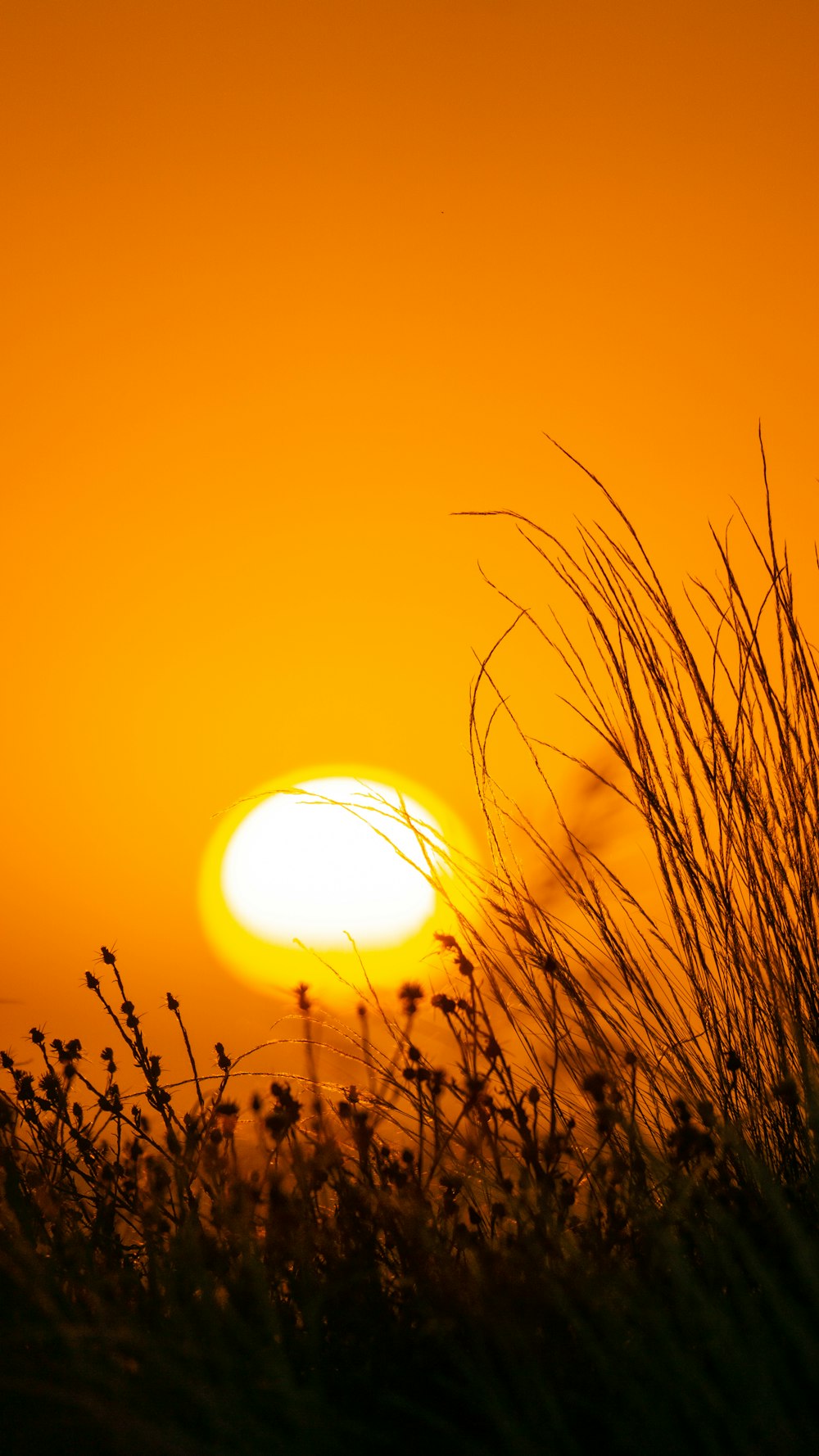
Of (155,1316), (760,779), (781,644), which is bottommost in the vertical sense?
(155,1316)

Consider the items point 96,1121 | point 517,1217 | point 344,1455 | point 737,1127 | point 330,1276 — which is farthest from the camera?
point 96,1121

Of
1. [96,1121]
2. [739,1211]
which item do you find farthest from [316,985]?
[739,1211]

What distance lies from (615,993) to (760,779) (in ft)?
1.45

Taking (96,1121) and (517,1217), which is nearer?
(517,1217)

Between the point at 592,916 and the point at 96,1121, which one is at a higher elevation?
the point at 592,916

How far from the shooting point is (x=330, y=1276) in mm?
1409

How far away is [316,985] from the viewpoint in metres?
1.77

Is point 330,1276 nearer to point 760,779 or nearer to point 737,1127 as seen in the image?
point 737,1127

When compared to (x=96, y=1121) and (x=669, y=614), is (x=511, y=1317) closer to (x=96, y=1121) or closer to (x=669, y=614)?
(x=96, y=1121)

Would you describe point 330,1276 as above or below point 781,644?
below

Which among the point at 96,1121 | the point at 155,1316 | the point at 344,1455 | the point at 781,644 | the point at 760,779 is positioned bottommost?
the point at 344,1455

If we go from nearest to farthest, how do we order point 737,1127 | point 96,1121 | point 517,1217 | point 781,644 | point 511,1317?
point 511,1317
point 517,1217
point 737,1127
point 96,1121
point 781,644

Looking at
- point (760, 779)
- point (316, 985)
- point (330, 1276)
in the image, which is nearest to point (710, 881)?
point (760, 779)

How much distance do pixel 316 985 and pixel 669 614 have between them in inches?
33.9
